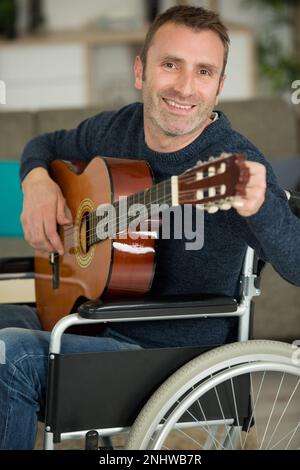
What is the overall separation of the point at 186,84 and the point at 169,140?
0.12 m

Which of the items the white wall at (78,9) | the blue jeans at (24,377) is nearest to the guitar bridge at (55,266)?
the blue jeans at (24,377)

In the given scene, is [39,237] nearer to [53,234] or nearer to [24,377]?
[53,234]

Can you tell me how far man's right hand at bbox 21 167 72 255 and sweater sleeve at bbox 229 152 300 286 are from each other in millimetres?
472

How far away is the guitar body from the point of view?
141 cm

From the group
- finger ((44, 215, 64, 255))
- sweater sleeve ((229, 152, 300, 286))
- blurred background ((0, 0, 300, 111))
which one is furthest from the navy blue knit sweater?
blurred background ((0, 0, 300, 111))

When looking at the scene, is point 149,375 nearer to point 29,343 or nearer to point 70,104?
point 29,343

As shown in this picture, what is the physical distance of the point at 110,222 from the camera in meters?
1.42

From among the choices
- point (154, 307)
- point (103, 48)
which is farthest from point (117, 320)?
point (103, 48)

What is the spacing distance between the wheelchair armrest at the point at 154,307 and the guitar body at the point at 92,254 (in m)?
0.08

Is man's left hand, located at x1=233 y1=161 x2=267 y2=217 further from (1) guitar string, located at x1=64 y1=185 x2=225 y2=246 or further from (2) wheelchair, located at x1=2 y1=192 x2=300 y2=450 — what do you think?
(2) wheelchair, located at x1=2 y1=192 x2=300 y2=450

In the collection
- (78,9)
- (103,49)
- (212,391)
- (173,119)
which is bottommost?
(212,391)

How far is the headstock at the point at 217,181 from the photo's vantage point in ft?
3.66

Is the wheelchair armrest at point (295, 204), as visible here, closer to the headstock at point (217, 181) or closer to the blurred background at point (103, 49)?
the headstock at point (217, 181)

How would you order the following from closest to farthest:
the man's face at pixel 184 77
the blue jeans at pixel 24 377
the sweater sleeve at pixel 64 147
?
the blue jeans at pixel 24 377 < the man's face at pixel 184 77 < the sweater sleeve at pixel 64 147
